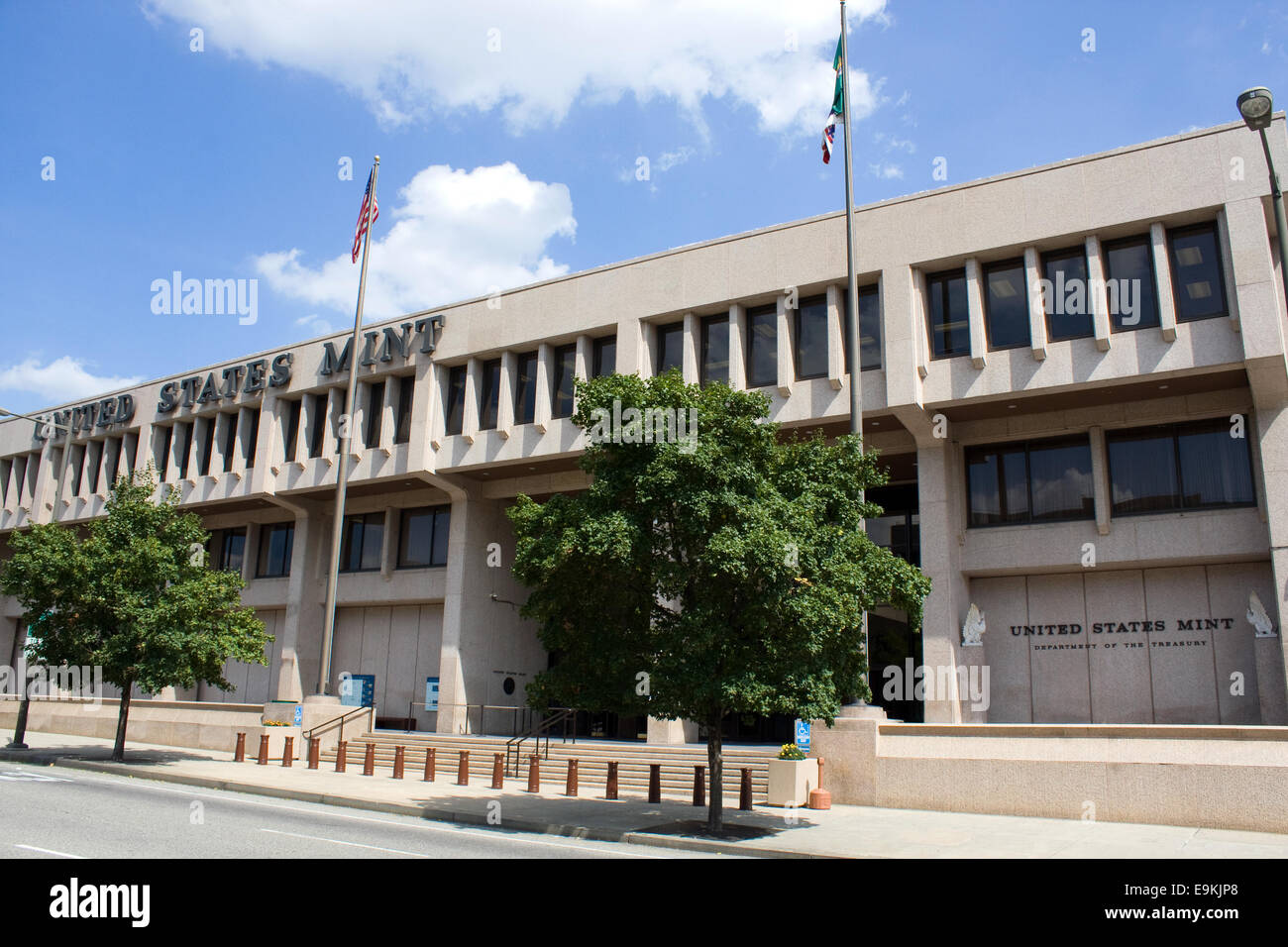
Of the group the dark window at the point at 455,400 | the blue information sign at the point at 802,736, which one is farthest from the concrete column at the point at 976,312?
the dark window at the point at 455,400

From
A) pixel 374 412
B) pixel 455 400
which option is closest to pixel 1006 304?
pixel 455 400

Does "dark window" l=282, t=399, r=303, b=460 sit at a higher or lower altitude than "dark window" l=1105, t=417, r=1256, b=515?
higher

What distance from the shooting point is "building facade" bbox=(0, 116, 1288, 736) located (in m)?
22.1

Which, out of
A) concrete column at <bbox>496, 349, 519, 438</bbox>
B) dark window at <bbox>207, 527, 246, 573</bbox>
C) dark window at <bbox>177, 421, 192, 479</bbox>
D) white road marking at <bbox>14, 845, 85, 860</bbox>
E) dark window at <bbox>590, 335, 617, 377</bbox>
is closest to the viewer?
white road marking at <bbox>14, 845, 85, 860</bbox>

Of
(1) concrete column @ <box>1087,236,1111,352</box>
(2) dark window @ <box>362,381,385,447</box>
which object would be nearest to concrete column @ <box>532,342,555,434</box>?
(2) dark window @ <box>362,381,385,447</box>

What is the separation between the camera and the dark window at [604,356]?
99.2 feet

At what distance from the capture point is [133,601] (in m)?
24.9

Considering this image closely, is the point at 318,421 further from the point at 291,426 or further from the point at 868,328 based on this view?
the point at 868,328

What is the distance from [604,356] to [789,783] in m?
15.7

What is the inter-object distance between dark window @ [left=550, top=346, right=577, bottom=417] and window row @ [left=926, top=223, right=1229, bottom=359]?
11.3m

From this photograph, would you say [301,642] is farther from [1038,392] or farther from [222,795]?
[1038,392]

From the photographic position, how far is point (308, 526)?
37.4 m

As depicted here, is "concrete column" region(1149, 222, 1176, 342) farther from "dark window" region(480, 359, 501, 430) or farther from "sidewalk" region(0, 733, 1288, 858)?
"dark window" region(480, 359, 501, 430)
